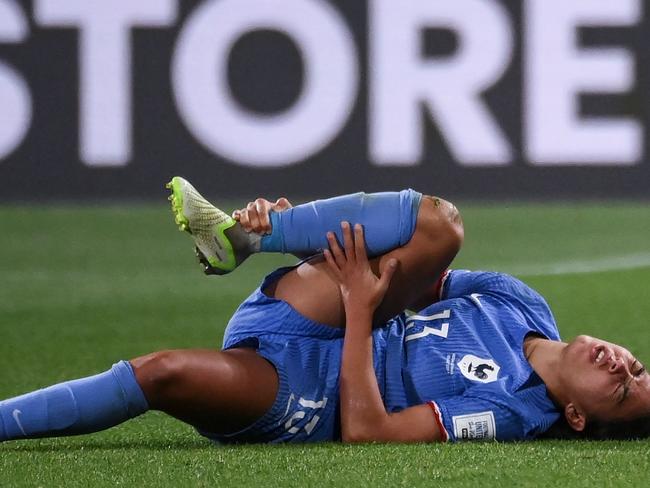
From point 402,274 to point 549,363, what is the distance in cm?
35

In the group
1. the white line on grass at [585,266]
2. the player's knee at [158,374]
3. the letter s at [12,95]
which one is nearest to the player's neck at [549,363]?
the player's knee at [158,374]

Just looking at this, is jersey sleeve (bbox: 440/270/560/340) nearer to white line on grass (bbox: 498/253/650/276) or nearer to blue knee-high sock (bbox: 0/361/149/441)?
blue knee-high sock (bbox: 0/361/149/441)

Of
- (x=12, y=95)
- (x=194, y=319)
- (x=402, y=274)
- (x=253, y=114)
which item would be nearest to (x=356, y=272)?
(x=402, y=274)

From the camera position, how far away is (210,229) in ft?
8.95

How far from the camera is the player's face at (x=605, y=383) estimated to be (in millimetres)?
2652

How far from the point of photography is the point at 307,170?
23.9 ft

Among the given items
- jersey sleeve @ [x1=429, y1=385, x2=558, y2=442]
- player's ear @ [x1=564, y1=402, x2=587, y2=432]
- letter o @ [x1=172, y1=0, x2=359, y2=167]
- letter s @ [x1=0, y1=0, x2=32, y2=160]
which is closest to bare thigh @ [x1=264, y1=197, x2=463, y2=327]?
jersey sleeve @ [x1=429, y1=385, x2=558, y2=442]

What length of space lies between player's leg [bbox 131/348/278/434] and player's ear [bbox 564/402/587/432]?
0.58 m

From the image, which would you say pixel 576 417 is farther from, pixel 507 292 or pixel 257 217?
pixel 257 217

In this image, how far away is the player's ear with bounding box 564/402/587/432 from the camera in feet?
8.83

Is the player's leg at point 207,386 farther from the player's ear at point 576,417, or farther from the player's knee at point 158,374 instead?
the player's ear at point 576,417

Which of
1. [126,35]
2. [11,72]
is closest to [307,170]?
[126,35]

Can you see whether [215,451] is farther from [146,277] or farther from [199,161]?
[199,161]

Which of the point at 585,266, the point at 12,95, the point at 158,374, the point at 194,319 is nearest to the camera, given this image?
the point at 158,374
